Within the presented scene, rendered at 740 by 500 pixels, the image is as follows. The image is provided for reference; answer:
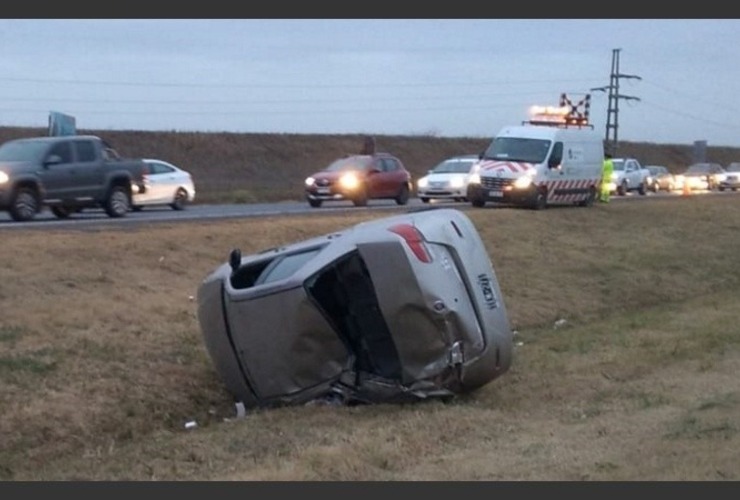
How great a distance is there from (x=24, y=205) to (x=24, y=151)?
1.59 metres

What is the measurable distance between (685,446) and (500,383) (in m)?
5.02

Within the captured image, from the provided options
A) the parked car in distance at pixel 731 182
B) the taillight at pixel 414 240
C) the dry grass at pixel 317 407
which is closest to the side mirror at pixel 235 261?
the dry grass at pixel 317 407

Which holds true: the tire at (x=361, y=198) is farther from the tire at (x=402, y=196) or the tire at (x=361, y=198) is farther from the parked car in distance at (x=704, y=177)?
the parked car in distance at (x=704, y=177)

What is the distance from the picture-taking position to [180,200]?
138 feet

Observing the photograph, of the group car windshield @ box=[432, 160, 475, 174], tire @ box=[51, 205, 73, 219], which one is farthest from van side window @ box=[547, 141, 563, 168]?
tire @ box=[51, 205, 73, 219]

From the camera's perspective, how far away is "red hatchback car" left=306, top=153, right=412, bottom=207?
40.4 m

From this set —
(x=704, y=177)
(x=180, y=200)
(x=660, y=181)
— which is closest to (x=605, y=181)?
(x=180, y=200)

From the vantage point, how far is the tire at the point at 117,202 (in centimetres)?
3119

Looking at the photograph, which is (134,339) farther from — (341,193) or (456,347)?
(341,193)

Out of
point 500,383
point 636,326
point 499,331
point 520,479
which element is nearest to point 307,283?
point 499,331

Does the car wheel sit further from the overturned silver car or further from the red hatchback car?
the overturned silver car

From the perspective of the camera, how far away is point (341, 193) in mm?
40469

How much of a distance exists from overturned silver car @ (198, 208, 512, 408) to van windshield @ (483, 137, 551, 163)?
23.0 metres

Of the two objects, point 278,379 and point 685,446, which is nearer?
point 685,446
